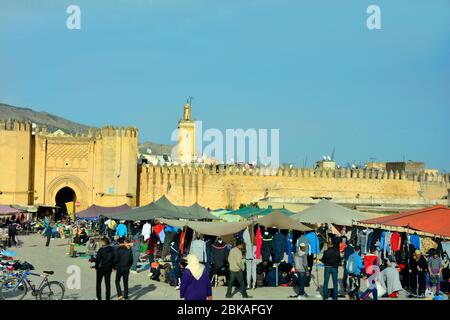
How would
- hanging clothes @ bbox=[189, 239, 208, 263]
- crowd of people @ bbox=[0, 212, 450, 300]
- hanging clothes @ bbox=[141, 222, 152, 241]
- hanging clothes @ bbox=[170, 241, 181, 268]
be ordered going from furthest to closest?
hanging clothes @ bbox=[141, 222, 152, 241] → hanging clothes @ bbox=[170, 241, 181, 268] → hanging clothes @ bbox=[189, 239, 208, 263] → crowd of people @ bbox=[0, 212, 450, 300]

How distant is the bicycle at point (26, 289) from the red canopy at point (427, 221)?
22.3 ft

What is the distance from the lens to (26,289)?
501 inches

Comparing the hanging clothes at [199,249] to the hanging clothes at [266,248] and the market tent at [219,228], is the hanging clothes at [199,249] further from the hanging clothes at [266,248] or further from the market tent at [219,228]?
the hanging clothes at [266,248]

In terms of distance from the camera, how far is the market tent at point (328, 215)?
19.2 meters

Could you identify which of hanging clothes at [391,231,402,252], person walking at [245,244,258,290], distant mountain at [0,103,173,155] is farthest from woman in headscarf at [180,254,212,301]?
distant mountain at [0,103,173,155]

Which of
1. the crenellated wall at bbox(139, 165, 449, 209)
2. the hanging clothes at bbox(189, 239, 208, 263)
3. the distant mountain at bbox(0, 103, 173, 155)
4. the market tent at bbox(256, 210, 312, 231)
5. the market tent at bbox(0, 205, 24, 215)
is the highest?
the distant mountain at bbox(0, 103, 173, 155)

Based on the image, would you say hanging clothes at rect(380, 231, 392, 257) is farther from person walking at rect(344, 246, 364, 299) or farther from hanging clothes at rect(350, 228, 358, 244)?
person walking at rect(344, 246, 364, 299)

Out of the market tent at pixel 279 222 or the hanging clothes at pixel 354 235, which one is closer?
the market tent at pixel 279 222

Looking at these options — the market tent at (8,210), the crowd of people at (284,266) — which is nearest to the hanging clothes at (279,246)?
the crowd of people at (284,266)

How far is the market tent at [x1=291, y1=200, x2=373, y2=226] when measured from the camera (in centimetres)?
1919

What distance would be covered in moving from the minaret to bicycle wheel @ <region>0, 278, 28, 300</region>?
42037mm

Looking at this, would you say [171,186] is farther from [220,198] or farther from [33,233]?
[33,233]
